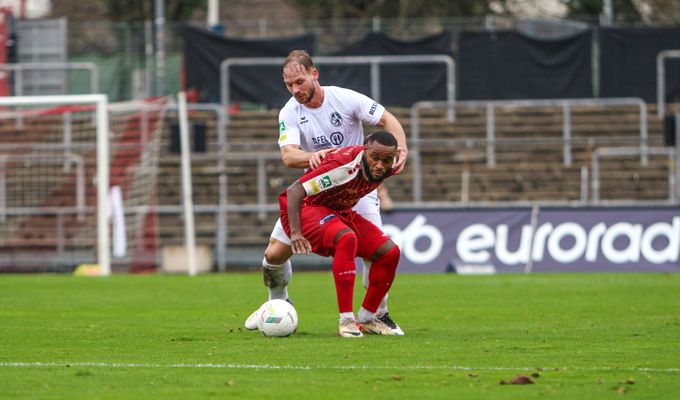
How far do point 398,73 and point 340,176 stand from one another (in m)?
18.3

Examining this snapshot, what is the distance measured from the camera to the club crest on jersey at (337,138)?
10.8 metres

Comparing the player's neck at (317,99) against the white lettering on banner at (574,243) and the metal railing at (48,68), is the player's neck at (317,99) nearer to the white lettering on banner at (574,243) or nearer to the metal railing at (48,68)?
the white lettering on banner at (574,243)

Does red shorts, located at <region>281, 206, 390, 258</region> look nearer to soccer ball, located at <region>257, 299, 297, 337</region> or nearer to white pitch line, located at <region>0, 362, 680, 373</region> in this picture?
soccer ball, located at <region>257, 299, 297, 337</region>

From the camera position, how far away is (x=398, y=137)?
415 inches

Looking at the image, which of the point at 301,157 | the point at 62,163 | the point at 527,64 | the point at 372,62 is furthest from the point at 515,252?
the point at 301,157

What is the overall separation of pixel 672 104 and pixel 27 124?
13.7 meters

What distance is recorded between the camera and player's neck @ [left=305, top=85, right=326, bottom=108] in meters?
10.6

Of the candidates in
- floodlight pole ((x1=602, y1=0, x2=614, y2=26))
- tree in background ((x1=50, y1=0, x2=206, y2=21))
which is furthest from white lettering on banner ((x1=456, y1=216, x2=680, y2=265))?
tree in background ((x1=50, y1=0, x2=206, y2=21))

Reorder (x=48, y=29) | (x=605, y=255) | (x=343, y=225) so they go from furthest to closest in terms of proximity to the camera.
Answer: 1. (x=48, y=29)
2. (x=605, y=255)
3. (x=343, y=225)

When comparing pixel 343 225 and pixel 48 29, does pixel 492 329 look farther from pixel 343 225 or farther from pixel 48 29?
pixel 48 29

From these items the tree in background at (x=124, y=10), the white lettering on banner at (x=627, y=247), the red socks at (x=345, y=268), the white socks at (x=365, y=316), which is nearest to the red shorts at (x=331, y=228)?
the red socks at (x=345, y=268)

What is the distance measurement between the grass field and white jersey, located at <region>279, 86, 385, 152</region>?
1.59 metres

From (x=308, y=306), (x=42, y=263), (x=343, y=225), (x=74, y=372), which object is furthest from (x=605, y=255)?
(x=74, y=372)

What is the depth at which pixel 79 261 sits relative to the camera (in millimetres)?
23641
